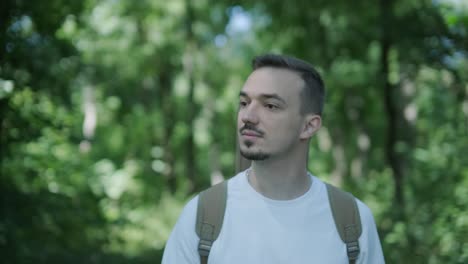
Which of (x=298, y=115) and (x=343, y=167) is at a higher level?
(x=343, y=167)

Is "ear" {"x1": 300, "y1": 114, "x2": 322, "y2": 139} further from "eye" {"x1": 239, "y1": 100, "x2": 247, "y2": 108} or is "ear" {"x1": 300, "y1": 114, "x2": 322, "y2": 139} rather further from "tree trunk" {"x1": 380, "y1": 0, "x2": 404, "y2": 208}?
"tree trunk" {"x1": 380, "y1": 0, "x2": 404, "y2": 208}

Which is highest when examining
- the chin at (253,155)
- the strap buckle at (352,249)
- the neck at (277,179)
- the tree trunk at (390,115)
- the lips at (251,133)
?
the tree trunk at (390,115)

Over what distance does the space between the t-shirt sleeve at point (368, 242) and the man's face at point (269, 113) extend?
44 centimetres

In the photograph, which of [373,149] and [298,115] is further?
[373,149]

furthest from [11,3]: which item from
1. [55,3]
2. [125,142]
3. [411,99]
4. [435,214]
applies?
[125,142]

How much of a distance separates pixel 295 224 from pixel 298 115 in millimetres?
471

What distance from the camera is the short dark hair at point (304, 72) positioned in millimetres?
3246

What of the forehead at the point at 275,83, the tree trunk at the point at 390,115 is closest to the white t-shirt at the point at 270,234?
the forehead at the point at 275,83

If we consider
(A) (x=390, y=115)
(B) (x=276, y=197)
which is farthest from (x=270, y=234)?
(A) (x=390, y=115)

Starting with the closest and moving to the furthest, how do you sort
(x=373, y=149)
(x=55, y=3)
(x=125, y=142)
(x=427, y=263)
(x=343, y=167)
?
(x=427, y=263), (x=55, y=3), (x=343, y=167), (x=125, y=142), (x=373, y=149)

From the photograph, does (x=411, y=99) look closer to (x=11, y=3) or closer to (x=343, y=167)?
(x=343, y=167)

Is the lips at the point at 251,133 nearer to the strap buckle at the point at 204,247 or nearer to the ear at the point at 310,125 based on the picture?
the ear at the point at 310,125

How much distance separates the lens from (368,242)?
323 cm

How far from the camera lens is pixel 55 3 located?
38.3ft
